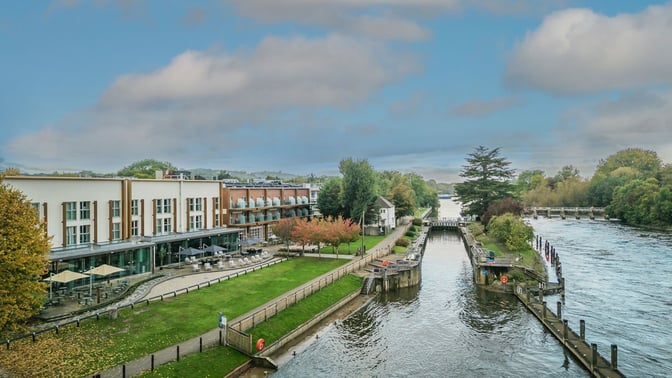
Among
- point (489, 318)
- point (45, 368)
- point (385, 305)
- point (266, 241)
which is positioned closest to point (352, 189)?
point (266, 241)

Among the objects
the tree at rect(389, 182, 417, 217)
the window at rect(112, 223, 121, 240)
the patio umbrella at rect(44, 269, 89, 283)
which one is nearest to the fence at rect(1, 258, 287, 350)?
the patio umbrella at rect(44, 269, 89, 283)

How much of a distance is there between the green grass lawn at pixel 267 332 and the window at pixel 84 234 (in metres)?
22.1

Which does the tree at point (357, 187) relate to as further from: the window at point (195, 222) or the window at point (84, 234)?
the window at point (84, 234)

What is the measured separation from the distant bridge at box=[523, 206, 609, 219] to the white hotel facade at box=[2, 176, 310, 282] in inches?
4223

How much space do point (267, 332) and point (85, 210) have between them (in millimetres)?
24472

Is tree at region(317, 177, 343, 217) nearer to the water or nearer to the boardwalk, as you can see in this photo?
the water

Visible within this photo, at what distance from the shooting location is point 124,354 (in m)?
24.3

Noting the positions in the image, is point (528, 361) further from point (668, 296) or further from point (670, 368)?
point (668, 296)

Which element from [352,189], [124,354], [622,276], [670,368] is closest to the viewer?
[124,354]

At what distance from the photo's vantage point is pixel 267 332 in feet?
100

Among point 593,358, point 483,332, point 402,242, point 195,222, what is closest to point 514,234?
point 402,242

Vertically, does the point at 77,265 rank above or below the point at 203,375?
above

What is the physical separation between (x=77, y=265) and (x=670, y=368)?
4336cm

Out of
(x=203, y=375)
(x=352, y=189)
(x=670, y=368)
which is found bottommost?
(x=670, y=368)
